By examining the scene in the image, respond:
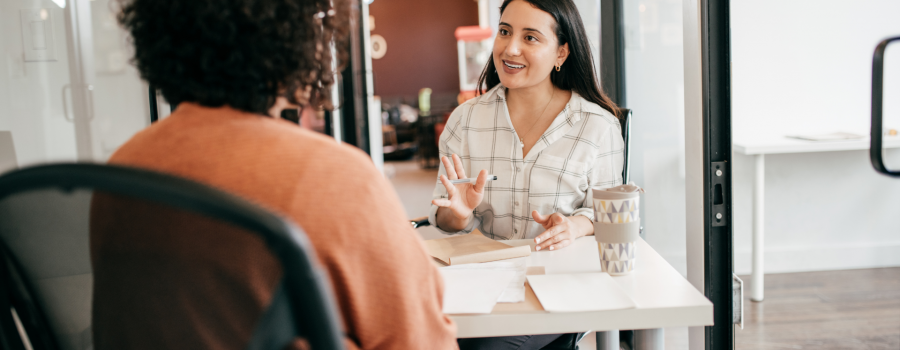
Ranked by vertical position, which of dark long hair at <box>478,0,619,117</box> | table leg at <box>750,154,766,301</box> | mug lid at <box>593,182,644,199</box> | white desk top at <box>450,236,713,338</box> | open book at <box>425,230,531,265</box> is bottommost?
table leg at <box>750,154,766,301</box>

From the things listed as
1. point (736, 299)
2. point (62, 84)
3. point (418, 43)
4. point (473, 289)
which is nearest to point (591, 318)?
point (473, 289)

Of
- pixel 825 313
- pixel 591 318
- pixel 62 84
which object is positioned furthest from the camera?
pixel 825 313

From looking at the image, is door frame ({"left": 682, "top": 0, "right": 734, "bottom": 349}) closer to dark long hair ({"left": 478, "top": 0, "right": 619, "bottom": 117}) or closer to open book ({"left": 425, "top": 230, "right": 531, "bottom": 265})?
dark long hair ({"left": 478, "top": 0, "right": 619, "bottom": 117})

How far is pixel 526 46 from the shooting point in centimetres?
175

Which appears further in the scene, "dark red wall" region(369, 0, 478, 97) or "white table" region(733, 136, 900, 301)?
"dark red wall" region(369, 0, 478, 97)

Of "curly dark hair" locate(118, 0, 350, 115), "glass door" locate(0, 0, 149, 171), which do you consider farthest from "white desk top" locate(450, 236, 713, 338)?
"glass door" locate(0, 0, 149, 171)

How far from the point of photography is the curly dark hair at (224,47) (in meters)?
0.67

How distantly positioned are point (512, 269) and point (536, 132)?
0.71 meters

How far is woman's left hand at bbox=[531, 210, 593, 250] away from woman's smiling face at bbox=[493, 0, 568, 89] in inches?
19.3

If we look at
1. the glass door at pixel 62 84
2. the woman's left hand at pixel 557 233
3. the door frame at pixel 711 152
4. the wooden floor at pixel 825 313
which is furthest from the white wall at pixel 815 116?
the glass door at pixel 62 84

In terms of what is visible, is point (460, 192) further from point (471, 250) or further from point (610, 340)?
point (610, 340)

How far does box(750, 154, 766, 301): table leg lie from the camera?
2.85m

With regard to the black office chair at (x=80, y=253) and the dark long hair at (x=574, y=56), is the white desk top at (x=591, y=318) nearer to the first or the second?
the black office chair at (x=80, y=253)

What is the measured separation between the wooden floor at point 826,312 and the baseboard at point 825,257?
0.04 metres
